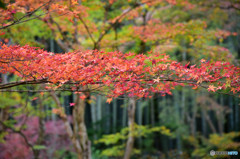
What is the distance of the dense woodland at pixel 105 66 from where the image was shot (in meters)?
2.53

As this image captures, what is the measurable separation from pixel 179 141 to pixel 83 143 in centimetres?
921

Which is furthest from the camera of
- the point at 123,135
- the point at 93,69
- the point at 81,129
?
the point at 123,135

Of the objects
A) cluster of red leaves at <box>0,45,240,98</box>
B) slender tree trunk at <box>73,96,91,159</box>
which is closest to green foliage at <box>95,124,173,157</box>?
slender tree trunk at <box>73,96,91,159</box>

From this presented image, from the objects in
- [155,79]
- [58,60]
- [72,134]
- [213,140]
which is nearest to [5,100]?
[72,134]

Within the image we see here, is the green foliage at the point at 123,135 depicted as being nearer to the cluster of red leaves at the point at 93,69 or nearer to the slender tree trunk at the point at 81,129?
the slender tree trunk at the point at 81,129

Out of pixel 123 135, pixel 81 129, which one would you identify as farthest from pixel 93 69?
pixel 123 135

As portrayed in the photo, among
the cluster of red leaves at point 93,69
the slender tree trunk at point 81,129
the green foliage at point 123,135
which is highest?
the cluster of red leaves at point 93,69

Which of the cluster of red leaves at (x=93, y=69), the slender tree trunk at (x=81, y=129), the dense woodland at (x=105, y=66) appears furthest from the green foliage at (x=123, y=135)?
the cluster of red leaves at (x=93, y=69)

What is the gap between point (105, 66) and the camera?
255 centimetres

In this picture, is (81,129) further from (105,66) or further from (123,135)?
(105,66)

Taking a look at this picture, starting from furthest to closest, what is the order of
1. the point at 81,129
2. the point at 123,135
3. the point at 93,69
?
the point at 123,135, the point at 81,129, the point at 93,69

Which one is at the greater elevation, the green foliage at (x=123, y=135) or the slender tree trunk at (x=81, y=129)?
the slender tree trunk at (x=81, y=129)

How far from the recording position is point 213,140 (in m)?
10.2

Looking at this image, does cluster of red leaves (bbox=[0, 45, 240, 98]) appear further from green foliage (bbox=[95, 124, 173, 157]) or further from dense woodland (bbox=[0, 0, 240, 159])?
green foliage (bbox=[95, 124, 173, 157])
